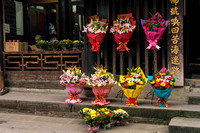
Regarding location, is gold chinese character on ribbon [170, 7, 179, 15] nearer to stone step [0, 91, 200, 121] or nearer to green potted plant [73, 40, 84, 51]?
stone step [0, 91, 200, 121]

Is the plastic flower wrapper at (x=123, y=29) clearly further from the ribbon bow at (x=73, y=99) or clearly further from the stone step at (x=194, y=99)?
the stone step at (x=194, y=99)

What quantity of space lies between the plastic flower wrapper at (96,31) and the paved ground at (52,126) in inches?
102

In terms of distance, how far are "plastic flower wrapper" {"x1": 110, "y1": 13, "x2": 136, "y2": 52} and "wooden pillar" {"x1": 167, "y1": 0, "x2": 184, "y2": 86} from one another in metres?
1.18

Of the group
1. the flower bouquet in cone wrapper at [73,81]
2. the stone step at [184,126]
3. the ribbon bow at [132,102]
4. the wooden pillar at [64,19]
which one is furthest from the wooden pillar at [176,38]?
the wooden pillar at [64,19]

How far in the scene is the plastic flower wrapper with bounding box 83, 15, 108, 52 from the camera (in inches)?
355

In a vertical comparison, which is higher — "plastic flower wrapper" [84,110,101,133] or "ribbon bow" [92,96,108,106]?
"ribbon bow" [92,96,108,106]

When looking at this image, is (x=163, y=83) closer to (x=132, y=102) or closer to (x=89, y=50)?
(x=132, y=102)

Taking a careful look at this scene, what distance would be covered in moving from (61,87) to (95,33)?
263 cm

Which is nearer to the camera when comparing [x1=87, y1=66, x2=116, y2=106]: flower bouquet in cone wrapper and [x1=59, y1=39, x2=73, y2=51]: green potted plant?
[x1=87, y1=66, x2=116, y2=106]: flower bouquet in cone wrapper

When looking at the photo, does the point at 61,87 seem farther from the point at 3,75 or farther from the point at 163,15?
the point at 163,15

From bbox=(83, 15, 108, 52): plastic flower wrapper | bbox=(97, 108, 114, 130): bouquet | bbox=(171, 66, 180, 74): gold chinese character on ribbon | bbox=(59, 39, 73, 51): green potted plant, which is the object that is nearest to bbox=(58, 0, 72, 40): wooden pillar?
bbox=(59, 39, 73, 51): green potted plant

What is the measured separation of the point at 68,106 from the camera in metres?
8.80

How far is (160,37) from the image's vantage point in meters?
8.58

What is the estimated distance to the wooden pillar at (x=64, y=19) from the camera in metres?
13.5
